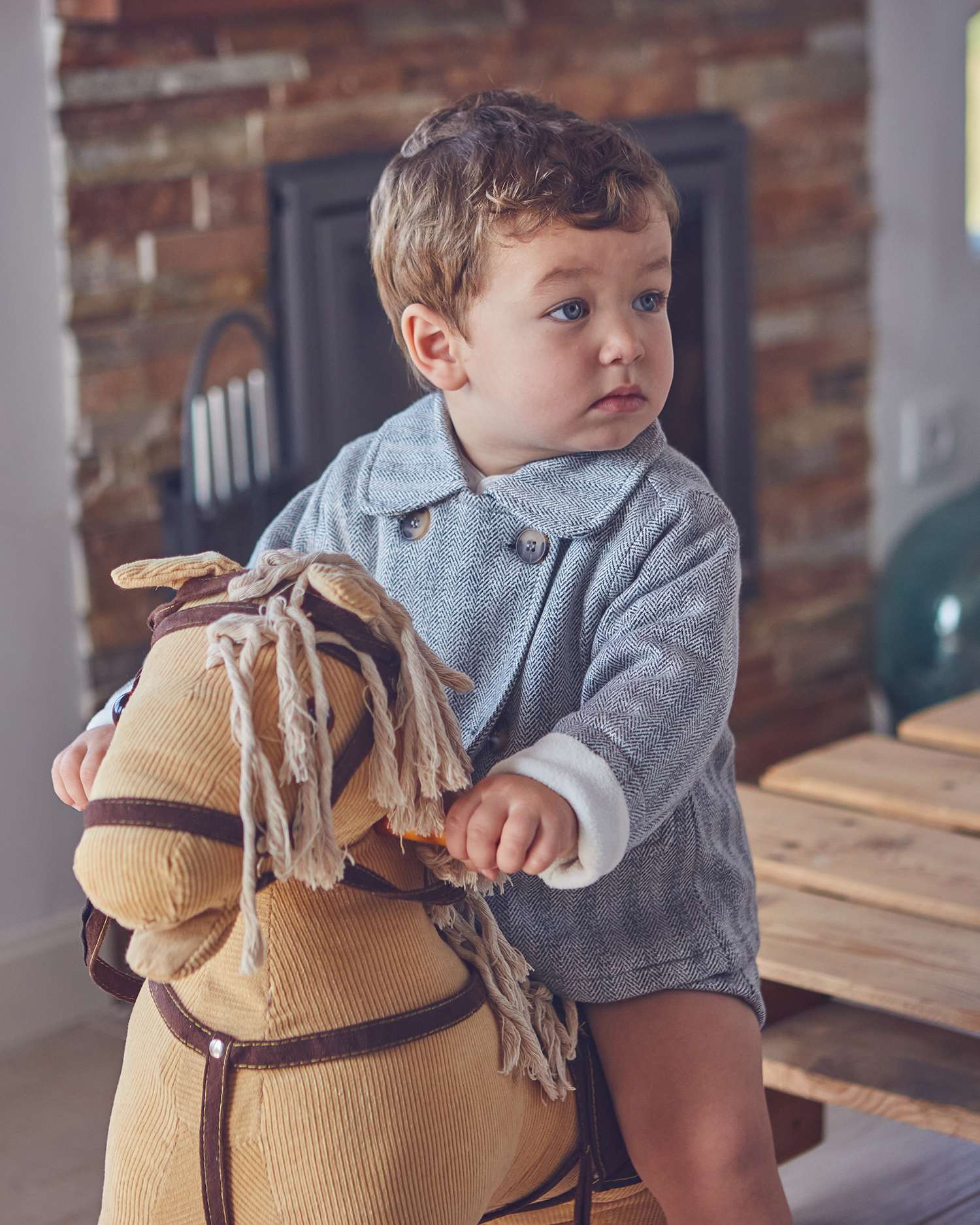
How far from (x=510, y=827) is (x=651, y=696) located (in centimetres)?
12

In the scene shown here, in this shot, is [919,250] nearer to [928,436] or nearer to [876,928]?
[928,436]

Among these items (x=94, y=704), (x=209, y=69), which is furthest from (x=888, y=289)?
(x=94, y=704)

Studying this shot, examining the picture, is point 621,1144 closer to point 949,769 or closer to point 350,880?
point 350,880

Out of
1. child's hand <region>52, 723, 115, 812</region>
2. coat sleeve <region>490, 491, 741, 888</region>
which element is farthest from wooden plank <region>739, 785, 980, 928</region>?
child's hand <region>52, 723, 115, 812</region>

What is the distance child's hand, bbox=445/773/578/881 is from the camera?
76 cm

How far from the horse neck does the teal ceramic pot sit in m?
1.81

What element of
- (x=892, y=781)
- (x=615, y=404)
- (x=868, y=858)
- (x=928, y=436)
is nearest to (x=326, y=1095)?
(x=615, y=404)

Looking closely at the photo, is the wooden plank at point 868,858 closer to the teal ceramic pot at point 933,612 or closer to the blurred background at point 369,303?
the blurred background at point 369,303

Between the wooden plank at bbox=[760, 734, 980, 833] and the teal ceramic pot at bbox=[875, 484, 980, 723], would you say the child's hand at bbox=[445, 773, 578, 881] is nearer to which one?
the wooden plank at bbox=[760, 734, 980, 833]

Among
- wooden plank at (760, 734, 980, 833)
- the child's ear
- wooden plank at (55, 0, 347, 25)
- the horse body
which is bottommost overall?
wooden plank at (760, 734, 980, 833)

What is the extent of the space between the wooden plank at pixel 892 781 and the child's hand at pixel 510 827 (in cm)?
75

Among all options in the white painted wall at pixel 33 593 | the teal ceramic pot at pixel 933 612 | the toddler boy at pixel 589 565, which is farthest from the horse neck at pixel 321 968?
the teal ceramic pot at pixel 933 612

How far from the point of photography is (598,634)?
35.4 inches

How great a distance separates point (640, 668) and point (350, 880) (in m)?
0.19
